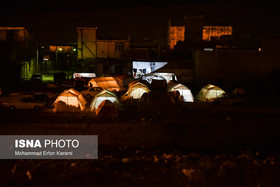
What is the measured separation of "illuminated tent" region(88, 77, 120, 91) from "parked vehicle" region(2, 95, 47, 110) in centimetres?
642

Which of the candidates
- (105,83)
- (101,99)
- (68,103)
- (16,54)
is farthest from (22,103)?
(16,54)

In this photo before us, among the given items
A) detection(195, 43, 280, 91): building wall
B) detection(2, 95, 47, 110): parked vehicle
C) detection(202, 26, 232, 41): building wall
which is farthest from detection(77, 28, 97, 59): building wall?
detection(2, 95, 47, 110): parked vehicle

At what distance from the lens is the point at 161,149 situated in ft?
50.3

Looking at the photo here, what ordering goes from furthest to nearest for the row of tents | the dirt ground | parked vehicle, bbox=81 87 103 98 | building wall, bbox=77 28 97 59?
building wall, bbox=77 28 97 59
parked vehicle, bbox=81 87 103 98
the row of tents
the dirt ground

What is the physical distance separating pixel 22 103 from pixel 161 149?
7.97 meters

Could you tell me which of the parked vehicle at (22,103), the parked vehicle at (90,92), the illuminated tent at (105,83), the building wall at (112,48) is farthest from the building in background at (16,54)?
the parked vehicle at (22,103)

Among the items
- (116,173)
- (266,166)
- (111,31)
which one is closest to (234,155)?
(266,166)

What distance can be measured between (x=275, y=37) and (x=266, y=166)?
47.2 feet

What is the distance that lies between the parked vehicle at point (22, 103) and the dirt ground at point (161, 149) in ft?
2.23

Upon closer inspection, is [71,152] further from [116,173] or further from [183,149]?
[183,149]

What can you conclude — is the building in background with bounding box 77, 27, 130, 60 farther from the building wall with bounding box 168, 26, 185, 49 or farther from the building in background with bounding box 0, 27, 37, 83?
the building in background with bounding box 0, 27, 37, 83

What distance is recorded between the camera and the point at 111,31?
41562 millimetres

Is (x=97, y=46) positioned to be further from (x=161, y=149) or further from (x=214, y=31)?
(x=161, y=149)

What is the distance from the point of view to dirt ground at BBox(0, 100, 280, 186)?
12.4 meters
